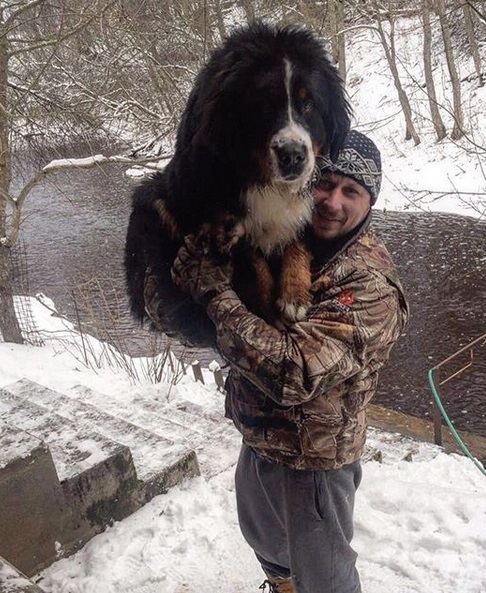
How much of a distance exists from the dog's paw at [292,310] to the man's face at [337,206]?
26cm

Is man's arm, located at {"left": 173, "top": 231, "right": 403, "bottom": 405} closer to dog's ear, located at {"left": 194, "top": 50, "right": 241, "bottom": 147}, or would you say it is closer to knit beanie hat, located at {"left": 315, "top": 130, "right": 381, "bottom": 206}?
knit beanie hat, located at {"left": 315, "top": 130, "right": 381, "bottom": 206}

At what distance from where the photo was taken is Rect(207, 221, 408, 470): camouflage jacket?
1595 millimetres

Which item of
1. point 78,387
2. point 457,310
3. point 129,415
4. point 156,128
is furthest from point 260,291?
point 457,310

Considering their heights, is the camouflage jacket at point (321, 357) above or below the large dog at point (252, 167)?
below

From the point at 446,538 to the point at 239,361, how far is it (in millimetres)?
1876

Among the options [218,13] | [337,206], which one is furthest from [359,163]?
[218,13]

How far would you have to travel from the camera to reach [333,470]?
70.8 inches

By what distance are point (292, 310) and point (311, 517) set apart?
25.1 inches

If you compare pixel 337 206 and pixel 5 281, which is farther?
pixel 5 281

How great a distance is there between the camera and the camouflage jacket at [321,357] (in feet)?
5.23

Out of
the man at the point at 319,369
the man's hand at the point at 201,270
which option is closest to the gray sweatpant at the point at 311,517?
the man at the point at 319,369

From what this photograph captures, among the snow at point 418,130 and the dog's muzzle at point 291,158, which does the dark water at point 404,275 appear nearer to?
the snow at point 418,130

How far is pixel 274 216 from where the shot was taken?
1976mm

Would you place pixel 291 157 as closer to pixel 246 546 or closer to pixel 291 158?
pixel 291 158
